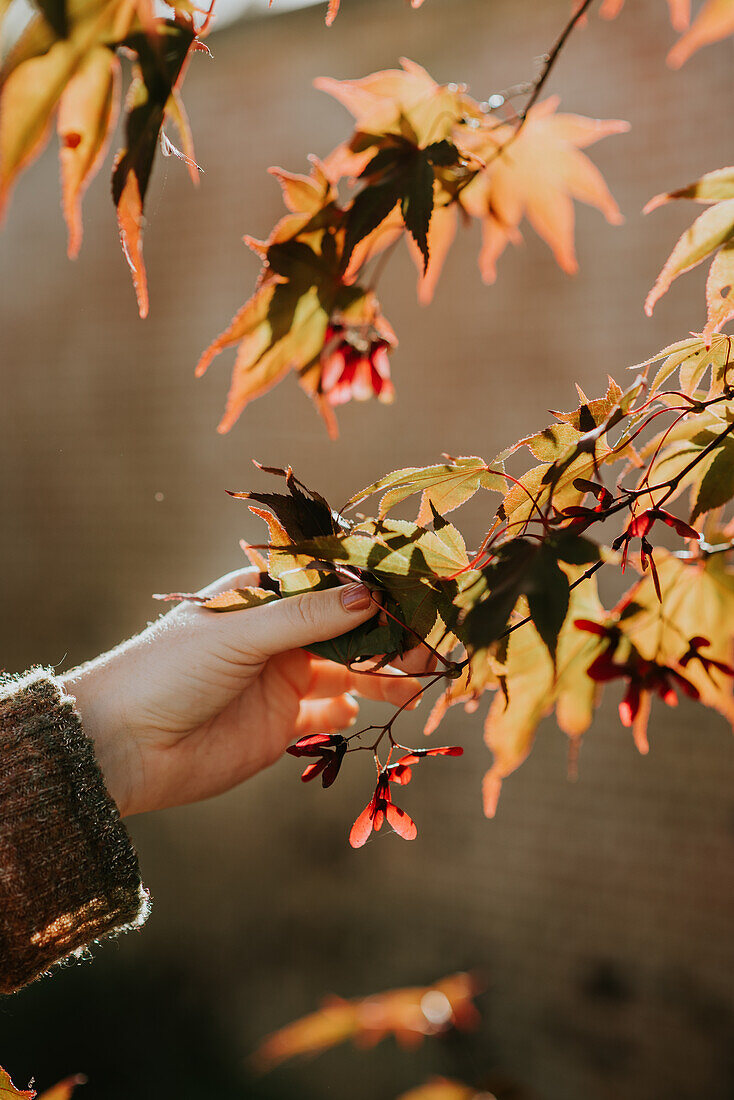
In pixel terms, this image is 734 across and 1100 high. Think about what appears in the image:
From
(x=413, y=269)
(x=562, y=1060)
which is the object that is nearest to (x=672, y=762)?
(x=562, y=1060)

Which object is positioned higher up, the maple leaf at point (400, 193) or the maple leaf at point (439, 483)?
the maple leaf at point (400, 193)

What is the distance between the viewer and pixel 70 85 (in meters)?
0.32

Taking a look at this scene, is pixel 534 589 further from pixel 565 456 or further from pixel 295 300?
pixel 295 300

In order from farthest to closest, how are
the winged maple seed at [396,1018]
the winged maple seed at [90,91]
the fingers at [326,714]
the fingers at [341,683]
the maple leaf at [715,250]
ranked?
the winged maple seed at [396,1018] < the fingers at [326,714] < the fingers at [341,683] < the maple leaf at [715,250] < the winged maple seed at [90,91]

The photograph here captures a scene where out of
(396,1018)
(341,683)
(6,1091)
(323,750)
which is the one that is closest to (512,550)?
(323,750)

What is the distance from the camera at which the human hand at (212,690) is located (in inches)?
21.7

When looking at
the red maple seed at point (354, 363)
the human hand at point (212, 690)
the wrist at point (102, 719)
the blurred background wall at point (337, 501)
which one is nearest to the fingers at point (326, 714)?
the human hand at point (212, 690)

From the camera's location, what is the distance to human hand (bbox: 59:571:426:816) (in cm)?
55

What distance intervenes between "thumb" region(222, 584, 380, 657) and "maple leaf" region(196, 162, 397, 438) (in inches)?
4.7

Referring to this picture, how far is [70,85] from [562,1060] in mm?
1975

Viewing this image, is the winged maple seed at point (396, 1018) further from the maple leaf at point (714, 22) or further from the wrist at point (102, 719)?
the maple leaf at point (714, 22)

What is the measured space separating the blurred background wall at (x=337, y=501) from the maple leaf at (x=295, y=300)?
125cm

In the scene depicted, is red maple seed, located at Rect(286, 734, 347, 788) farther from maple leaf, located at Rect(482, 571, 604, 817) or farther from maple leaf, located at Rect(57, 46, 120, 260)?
maple leaf, located at Rect(57, 46, 120, 260)

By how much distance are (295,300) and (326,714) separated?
0.50 m
